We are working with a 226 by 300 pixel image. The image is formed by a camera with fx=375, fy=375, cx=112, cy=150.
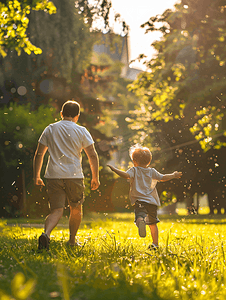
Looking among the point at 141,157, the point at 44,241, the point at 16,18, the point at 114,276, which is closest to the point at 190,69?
the point at 16,18

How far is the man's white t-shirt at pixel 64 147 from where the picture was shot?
4.49 meters

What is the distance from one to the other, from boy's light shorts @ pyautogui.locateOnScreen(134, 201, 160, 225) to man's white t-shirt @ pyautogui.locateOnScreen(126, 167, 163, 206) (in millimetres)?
62

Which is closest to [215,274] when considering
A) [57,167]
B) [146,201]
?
[146,201]

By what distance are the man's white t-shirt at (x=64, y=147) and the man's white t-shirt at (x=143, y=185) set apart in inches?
27.5

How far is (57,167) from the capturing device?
4484 mm

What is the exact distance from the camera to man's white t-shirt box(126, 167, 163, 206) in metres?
4.77

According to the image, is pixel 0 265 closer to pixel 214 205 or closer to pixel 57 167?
pixel 57 167

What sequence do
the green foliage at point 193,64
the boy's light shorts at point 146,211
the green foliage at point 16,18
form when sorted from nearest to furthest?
the boy's light shorts at point 146,211 < the green foliage at point 16,18 < the green foliage at point 193,64

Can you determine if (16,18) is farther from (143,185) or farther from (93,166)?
(143,185)

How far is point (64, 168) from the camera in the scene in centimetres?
450

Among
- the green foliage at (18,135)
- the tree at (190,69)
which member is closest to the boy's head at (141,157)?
the tree at (190,69)

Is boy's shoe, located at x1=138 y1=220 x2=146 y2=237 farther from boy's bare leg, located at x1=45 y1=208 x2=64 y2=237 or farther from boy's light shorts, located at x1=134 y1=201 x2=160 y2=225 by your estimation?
boy's bare leg, located at x1=45 y1=208 x2=64 y2=237

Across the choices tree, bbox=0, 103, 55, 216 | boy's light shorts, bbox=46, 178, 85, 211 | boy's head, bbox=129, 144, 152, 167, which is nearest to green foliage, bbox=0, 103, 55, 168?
tree, bbox=0, 103, 55, 216

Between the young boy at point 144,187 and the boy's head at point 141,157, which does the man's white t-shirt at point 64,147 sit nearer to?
the young boy at point 144,187
